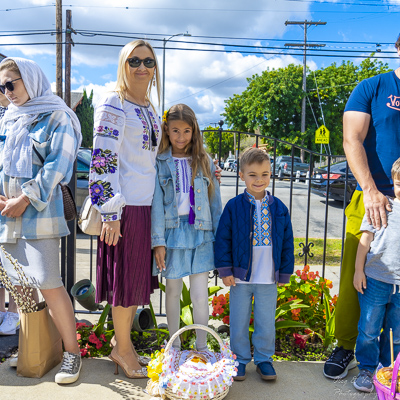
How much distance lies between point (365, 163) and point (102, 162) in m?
1.50

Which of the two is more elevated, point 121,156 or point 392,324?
point 121,156

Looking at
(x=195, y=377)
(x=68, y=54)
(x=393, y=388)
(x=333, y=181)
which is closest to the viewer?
(x=393, y=388)

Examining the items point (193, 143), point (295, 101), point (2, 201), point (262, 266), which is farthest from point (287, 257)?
point (295, 101)

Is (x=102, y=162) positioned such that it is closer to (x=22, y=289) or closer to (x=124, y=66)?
(x=124, y=66)

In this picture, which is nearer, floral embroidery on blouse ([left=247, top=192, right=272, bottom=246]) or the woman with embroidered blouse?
the woman with embroidered blouse

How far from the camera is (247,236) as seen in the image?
2385 millimetres

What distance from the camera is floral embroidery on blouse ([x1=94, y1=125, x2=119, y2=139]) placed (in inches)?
84.8

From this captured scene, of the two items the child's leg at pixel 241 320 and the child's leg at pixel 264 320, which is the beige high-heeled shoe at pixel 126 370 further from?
the child's leg at pixel 264 320

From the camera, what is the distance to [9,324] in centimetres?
295

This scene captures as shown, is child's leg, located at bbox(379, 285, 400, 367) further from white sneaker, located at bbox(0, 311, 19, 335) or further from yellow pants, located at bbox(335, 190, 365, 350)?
white sneaker, located at bbox(0, 311, 19, 335)

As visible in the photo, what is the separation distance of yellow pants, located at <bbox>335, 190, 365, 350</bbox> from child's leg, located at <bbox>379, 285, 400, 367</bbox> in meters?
0.17

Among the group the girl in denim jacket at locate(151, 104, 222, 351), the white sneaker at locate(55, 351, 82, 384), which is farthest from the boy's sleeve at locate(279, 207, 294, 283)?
the white sneaker at locate(55, 351, 82, 384)

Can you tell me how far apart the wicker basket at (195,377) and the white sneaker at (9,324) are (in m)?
1.48

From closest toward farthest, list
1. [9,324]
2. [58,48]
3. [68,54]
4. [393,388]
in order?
[393,388] < [9,324] < [58,48] < [68,54]
